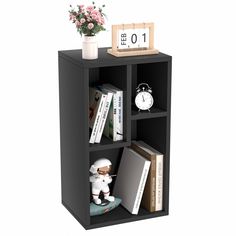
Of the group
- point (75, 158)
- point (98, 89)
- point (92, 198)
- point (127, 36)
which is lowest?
point (92, 198)

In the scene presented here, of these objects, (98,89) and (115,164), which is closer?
(98,89)

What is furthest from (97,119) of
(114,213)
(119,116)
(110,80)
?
(114,213)

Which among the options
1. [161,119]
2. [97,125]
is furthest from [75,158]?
[161,119]

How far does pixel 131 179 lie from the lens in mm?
5324

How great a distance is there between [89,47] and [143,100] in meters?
0.50

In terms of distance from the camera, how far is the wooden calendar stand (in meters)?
4.99

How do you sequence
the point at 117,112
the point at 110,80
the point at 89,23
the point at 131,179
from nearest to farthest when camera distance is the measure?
the point at 89,23 < the point at 117,112 < the point at 110,80 < the point at 131,179

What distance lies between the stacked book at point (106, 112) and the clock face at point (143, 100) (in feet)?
0.46

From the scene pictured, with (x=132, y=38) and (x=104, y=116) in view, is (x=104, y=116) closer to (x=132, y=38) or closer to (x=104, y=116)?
(x=104, y=116)

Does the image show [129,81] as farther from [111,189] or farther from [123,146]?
[111,189]

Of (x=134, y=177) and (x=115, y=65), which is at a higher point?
(x=115, y=65)

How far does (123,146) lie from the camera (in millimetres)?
5105

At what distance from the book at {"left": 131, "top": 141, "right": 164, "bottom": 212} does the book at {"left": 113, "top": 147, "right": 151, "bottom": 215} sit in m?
0.04

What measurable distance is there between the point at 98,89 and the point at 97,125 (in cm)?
Result: 24
